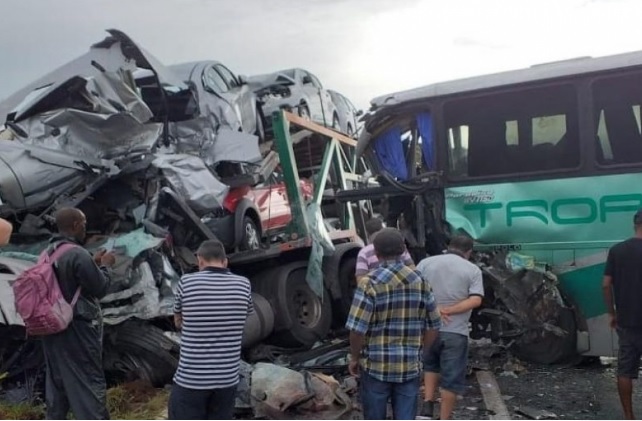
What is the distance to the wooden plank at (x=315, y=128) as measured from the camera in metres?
7.99

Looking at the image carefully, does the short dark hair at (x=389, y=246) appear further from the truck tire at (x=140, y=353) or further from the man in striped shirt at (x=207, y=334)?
the truck tire at (x=140, y=353)

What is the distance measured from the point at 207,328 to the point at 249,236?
4.22 metres

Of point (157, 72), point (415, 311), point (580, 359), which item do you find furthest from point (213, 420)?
point (157, 72)

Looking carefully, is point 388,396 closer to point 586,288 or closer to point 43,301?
→ point 43,301

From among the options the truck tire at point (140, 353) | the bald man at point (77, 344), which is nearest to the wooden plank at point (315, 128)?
the truck tire at point (140, 353)

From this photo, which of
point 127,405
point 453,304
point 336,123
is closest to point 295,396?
point 127,405

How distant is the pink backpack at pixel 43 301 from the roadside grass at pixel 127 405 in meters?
1.27

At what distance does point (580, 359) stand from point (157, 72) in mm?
5302

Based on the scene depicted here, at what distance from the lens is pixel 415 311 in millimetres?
3771

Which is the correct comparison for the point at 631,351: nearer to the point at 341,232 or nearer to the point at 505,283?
the point at 505,283

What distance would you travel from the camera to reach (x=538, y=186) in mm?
6383

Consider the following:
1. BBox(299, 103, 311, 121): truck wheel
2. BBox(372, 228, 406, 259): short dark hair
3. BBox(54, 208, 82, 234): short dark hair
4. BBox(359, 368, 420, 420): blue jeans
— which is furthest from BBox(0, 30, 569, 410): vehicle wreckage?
BBox(372, 228, 406, 259): short dark hair

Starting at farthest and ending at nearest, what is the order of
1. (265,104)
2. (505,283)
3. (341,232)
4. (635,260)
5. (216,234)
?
(265,104) < (341,232) < (216,234) < (505,283) < (635,260)

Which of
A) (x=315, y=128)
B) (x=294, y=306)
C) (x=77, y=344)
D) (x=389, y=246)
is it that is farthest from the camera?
(x=315, y=128)
